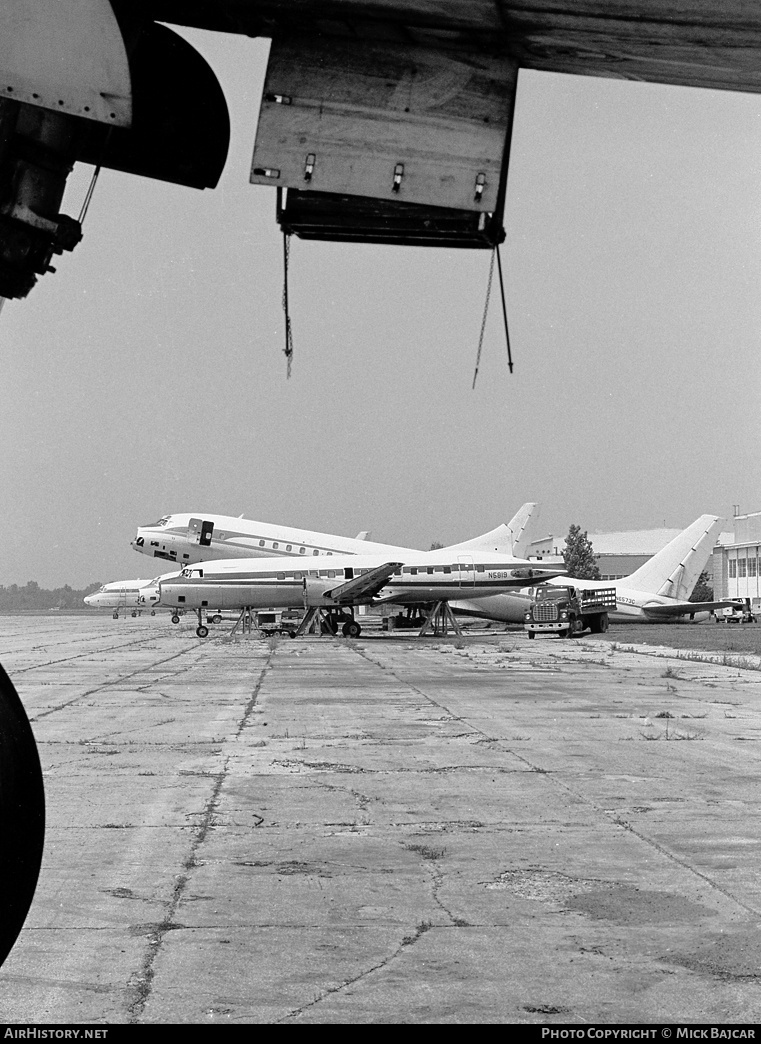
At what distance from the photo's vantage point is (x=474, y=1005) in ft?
13.9

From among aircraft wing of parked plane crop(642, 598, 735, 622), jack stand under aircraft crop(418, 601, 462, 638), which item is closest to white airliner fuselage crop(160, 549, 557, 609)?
jack stand under aircraft crop(418, 601, 462, 638)

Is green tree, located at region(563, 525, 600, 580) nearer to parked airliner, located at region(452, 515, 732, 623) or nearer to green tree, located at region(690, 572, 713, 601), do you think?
green tree, located at region(690, 572, 713, 601)

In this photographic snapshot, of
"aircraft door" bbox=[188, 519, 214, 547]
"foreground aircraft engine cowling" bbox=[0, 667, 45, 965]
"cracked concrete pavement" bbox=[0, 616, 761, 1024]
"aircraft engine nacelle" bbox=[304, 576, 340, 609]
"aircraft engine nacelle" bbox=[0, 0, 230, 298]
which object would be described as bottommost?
"cracked concrete pavement" bbox=[0, 616, 761, 1024]

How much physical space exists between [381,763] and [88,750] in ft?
10.8

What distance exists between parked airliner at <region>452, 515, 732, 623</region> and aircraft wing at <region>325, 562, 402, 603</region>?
9943 millimetres

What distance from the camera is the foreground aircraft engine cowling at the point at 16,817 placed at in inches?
129

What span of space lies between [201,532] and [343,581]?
8.49 m

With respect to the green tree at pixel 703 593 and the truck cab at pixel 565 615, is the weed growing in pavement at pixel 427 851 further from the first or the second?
the green tree at pixel 703 593

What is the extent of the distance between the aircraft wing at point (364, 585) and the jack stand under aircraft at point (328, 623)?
1.72 m

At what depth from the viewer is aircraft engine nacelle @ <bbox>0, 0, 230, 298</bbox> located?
3096 millimetres

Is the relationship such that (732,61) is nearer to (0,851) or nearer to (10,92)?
(10,92)

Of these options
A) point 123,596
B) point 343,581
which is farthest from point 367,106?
point 123,596

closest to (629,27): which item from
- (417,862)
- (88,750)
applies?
(417,862)

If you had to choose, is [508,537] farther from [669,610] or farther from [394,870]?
[394,870]
